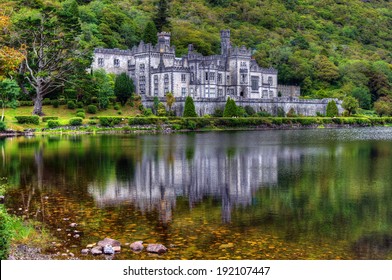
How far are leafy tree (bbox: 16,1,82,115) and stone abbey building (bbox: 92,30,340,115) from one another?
13.8 metres

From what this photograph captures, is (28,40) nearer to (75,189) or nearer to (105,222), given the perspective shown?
(75,189)

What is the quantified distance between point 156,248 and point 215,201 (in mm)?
7433

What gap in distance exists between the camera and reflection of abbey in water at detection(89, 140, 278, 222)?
2455cm

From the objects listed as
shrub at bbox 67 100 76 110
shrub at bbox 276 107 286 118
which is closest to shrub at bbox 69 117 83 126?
shrub at bbox 67 100 76 110

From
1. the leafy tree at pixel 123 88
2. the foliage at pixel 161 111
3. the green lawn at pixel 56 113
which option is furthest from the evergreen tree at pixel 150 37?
the foliage at pixel 161 111

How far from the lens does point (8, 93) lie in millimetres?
75438

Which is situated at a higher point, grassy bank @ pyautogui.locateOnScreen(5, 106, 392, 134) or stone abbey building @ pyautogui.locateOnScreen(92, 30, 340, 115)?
stone abbey building @ pyautogui.locateOnScreen(92, 30, 340, 115)

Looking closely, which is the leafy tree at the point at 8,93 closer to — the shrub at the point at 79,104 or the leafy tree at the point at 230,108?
the shrub at the point at 79,104

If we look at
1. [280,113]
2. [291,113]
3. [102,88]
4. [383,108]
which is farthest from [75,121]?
[383,108]

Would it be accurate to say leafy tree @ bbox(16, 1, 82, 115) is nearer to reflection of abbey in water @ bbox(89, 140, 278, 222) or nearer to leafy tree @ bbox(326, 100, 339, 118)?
reflection of abbey in water @ bbox(89, 140, 278, 222)

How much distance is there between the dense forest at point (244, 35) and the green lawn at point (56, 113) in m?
2.99

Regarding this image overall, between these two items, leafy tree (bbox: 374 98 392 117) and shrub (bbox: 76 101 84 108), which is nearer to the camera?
shrub (bbox: 76 101 84 108)

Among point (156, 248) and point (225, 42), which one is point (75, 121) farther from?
point (156, 248)

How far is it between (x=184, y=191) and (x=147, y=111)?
58.7 metres
